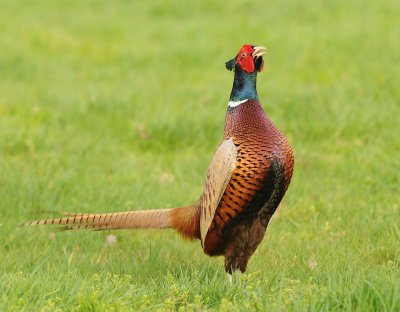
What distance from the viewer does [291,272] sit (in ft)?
13.4

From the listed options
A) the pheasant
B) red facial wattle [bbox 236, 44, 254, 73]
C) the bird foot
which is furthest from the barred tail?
red facial wattle [bbox 236, 44, 254, 73]

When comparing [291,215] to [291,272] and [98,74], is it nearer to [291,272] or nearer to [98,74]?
[291,272]

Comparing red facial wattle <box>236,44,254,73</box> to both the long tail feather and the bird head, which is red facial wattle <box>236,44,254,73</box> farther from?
the long tail feather

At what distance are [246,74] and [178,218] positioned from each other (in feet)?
2.65

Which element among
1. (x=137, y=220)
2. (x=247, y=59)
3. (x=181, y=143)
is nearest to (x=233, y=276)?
(x=137, y=220)

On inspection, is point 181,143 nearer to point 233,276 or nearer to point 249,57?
point 249,57

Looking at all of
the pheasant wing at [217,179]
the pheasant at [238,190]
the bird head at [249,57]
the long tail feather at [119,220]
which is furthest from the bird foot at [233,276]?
the bird head at [249,57]

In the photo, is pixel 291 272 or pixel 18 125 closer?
pixel 291 272

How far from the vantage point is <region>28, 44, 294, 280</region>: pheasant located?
3791 millimetres

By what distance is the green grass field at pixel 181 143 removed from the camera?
3609mm

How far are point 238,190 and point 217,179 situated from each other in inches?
4.7

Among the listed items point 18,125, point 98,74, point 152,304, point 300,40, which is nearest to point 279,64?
point 300,40

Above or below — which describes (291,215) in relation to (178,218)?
below

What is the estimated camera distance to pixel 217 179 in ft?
12.6
